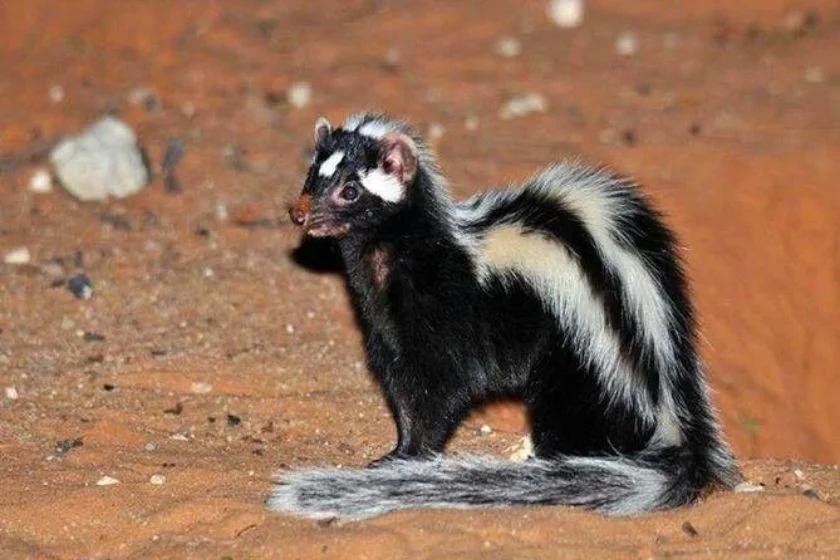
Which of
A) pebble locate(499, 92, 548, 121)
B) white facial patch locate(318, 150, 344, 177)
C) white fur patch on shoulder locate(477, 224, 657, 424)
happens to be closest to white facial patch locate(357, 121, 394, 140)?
white facial patch locate(318, 150, 344, 177)

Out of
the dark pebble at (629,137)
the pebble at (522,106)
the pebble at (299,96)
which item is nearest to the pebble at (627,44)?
the pebble at (522,106)

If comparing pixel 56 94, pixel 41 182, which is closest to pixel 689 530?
pixel 41 182

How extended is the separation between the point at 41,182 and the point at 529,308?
3906 millimetres

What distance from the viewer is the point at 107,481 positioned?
604 cm

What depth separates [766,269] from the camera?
9.20 meters

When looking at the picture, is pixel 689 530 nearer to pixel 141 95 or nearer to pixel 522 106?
pixel 522 106

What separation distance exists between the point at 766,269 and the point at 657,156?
3.13 feet

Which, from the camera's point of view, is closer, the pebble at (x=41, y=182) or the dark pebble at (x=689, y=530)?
the dark pebble at (x=689, y=530)

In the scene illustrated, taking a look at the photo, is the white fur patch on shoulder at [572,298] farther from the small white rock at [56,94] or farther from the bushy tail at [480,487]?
the small white rock at [56,94]

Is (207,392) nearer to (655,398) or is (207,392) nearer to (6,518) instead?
(6,518)

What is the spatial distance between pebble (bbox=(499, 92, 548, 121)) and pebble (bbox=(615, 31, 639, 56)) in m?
1.11

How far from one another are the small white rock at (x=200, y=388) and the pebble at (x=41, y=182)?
2.51 meters

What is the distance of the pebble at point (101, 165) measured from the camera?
9.04 meters

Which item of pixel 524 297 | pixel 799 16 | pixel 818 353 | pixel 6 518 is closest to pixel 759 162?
pixel 818 353
